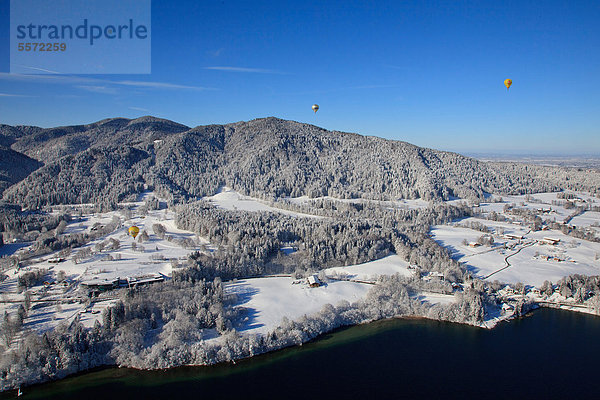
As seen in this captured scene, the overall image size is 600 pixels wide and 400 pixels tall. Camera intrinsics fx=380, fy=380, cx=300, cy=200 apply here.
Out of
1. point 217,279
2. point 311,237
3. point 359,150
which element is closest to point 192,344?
point 217,279

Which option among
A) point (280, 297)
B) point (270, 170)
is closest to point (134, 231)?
point (280, 297)

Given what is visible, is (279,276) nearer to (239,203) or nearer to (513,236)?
(513,236)

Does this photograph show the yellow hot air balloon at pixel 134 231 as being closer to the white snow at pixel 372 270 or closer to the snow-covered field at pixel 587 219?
the white snow at pixel 372 270

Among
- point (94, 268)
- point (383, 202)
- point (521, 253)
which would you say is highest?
point (383, 202)

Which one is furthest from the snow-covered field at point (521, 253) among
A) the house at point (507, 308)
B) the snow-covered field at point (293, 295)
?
the snow-covered field at point (293, 295)

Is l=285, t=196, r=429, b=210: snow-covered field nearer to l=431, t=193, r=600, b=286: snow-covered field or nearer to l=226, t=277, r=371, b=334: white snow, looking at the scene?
l=431, t=193, r=600, b=286: snow-covered field
